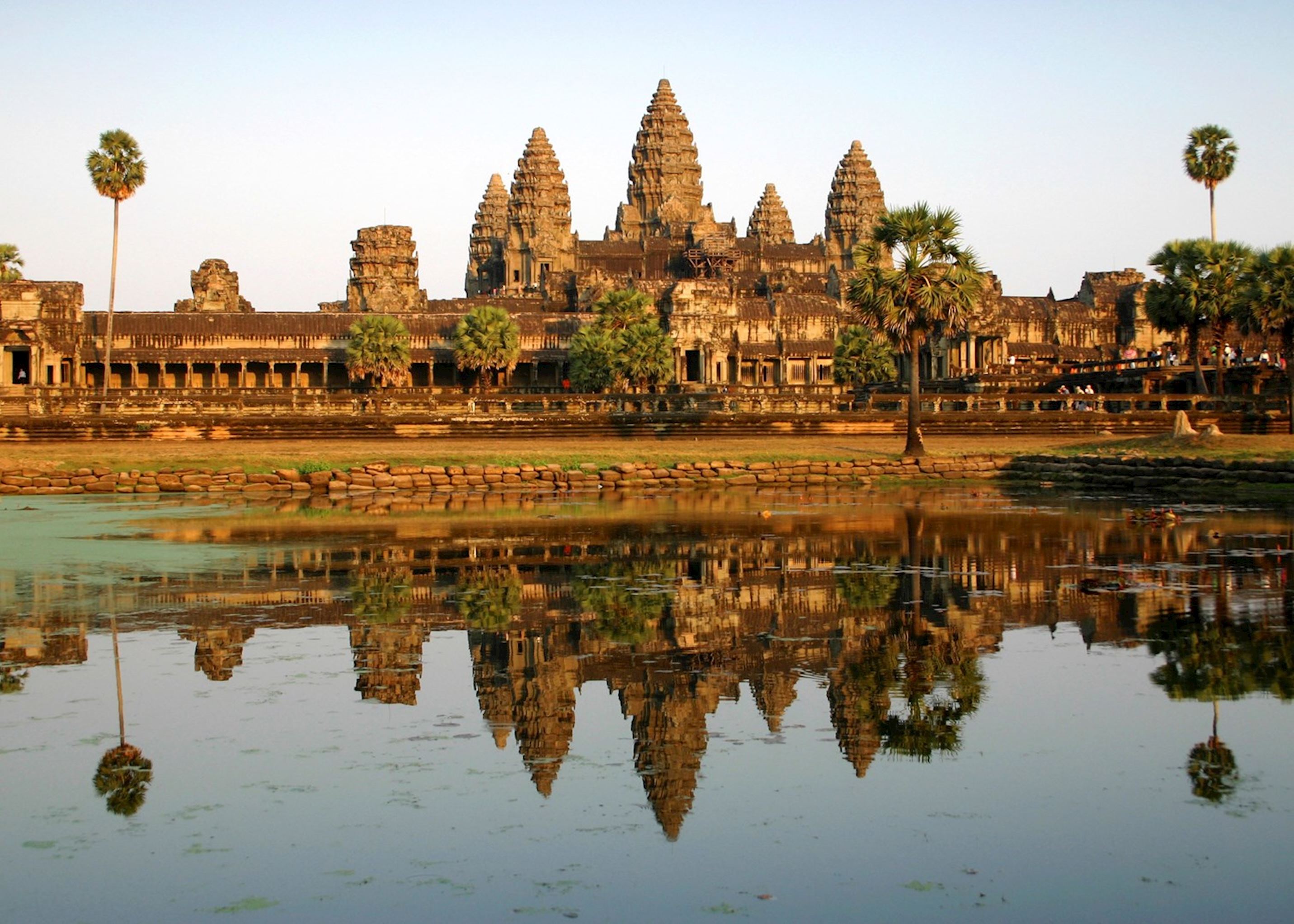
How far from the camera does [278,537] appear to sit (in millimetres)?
22500

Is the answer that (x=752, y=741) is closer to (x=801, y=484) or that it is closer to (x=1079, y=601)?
(x=1079, y=601)

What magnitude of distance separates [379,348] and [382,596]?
239ft

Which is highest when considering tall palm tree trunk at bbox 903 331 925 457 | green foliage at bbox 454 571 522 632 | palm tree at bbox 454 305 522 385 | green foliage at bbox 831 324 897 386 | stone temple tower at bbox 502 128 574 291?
stone temple tower at bbox 502 128 574 291

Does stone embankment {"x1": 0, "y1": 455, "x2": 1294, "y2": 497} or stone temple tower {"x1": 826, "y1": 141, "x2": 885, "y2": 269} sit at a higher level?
stone temple tower {"x1": 826, "y1": 141, "x2": 885, "y2": 269}

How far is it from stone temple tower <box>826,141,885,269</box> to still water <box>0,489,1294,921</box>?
12202 cm

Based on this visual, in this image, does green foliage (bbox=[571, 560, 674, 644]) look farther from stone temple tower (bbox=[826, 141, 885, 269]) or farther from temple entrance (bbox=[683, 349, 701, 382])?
stone temple tower (bbox=[826, 141, 885, 269])

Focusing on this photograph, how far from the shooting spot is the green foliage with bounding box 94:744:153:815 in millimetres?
8586

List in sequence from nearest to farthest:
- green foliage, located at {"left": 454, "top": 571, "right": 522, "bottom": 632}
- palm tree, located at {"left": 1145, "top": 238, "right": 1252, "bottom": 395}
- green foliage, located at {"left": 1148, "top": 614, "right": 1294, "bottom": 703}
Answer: green foliage, located at {"left": 1148, "top": 614, "right": 1294, "bottom": 703}
green foliage, located at {"left": 454, "top": 571, "right": 522, "bottom": 632}
palm tree, located at {"left": 1145, "top": 238, "right": 1252, "bottom": 395}

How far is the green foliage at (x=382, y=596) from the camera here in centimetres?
1495

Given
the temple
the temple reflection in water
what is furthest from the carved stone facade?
the temple reflection in water

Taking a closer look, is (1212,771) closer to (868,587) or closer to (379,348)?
(868,587)

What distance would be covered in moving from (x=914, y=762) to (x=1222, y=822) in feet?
6.22

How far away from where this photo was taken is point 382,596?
16.3 metres

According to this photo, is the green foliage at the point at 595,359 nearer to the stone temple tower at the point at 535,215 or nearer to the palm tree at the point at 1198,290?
the palm tree at the point at 1198,290
